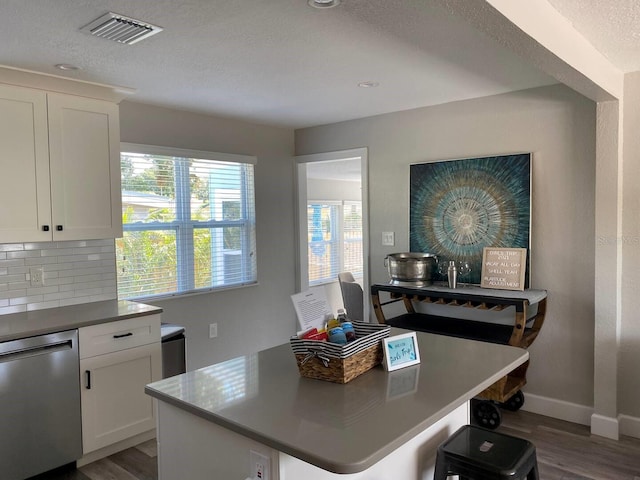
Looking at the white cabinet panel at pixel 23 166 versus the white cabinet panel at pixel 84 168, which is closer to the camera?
the white cabinet panel at pixel 23 166

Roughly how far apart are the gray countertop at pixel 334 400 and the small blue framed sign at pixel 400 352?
0.03m

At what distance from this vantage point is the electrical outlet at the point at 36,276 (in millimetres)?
3074

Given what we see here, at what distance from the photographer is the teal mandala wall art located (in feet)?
11.2

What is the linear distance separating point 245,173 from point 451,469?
11.0ft

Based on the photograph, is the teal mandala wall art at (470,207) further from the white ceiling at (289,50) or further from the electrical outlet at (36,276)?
the electrical outlet at (36,276)

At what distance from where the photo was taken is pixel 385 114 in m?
4.14

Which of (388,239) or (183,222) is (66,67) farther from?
(388,239)

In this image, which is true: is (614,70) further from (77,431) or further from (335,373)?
(77,431)

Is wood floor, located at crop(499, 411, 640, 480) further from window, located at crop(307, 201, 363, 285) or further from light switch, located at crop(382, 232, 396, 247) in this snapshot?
window, located at crop(307, 201, 363, 285)

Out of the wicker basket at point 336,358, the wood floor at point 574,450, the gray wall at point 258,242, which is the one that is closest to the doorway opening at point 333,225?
the gray wall at point 258,242

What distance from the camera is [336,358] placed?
1.60 metres

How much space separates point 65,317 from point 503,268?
2.84 m

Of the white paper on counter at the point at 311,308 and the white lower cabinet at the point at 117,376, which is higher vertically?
the white paper on counter at the point at 311,308

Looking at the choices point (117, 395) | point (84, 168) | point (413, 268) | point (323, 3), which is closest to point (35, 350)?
point (117, 395)
